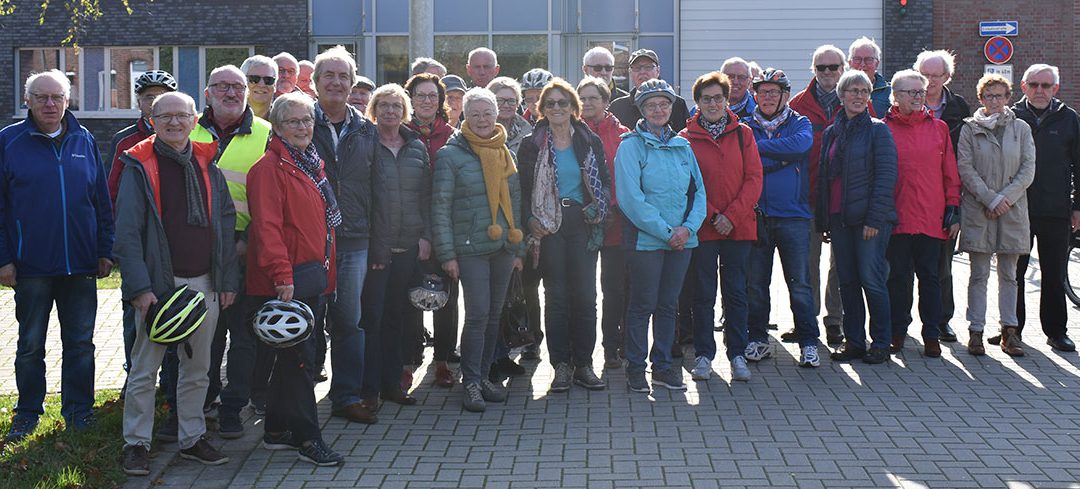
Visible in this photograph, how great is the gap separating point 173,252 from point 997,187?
19.4ft

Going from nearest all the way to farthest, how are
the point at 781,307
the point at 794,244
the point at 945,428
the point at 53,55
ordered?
the point at 945,428 < the point at 794,244 < the point at 781,307 < the point at 53,55

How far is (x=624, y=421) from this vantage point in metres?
6.97

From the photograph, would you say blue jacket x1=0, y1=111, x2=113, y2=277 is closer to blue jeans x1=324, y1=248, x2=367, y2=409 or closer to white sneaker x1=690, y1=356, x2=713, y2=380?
blue jeans x1=324, y1=248, x2=367, y2=409

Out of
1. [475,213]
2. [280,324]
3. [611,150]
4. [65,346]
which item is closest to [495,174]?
[475,213]

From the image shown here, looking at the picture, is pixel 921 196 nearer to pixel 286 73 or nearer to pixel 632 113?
pixel 632 113

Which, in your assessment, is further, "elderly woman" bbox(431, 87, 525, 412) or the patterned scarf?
"elderly woman" bbox(431, 87, 525, 412)

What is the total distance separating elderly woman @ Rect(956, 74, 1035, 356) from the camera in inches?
344

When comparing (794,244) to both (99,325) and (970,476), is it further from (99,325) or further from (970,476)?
(99,325)

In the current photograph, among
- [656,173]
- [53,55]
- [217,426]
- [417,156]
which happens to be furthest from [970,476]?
[53,55]

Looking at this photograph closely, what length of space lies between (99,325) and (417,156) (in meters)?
4.47

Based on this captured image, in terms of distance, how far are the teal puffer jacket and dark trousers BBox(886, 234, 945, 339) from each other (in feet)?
10.3

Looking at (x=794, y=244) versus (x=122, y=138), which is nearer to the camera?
(x=122, y=138)

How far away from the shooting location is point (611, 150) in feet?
26.6

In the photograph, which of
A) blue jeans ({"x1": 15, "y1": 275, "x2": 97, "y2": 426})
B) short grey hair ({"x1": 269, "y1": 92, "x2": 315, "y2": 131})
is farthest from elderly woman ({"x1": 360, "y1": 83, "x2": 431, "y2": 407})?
blue jeans ({"x1": 15, "y1": 275, "x2": 97, "y2": 426})
